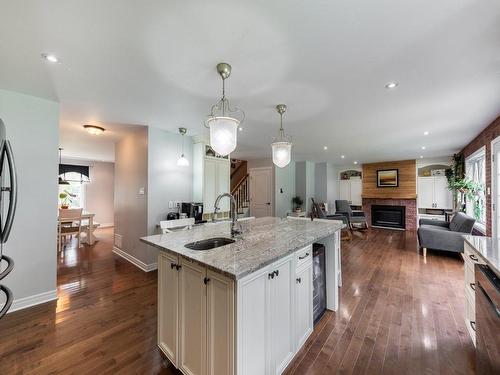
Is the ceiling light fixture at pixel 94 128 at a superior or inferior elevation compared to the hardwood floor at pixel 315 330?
superior

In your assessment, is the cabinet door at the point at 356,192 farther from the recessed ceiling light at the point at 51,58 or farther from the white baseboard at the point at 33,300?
the recessed ceiling light at the point at 51,58

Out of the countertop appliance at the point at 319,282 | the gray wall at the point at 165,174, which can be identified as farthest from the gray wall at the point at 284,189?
the countertop appliance at the point at 319,282

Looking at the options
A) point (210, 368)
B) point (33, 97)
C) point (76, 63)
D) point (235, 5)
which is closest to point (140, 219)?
point (33, 97)

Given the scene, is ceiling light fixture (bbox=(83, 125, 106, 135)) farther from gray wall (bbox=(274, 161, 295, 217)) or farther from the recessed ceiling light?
gray wall (bbox=(274, 161, 295, 217))

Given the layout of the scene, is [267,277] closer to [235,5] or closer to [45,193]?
[235,5]

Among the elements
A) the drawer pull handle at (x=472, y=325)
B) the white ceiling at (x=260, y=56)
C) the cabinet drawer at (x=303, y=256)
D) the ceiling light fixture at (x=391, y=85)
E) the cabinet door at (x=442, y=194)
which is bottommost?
the drawer pull handle at (x=472, y=325)

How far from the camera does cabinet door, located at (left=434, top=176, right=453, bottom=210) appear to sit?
21.7ft

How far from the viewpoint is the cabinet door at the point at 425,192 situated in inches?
272

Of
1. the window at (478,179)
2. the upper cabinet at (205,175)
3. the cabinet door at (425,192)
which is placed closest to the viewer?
the upper cabinet at (205,175)

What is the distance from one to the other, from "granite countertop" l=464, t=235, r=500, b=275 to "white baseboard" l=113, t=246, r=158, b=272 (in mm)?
3878

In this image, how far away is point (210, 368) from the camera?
128 cm

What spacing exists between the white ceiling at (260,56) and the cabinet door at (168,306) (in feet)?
5.30

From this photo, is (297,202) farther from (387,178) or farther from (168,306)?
(168,306)

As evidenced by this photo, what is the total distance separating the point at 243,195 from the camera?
24.5 feet
